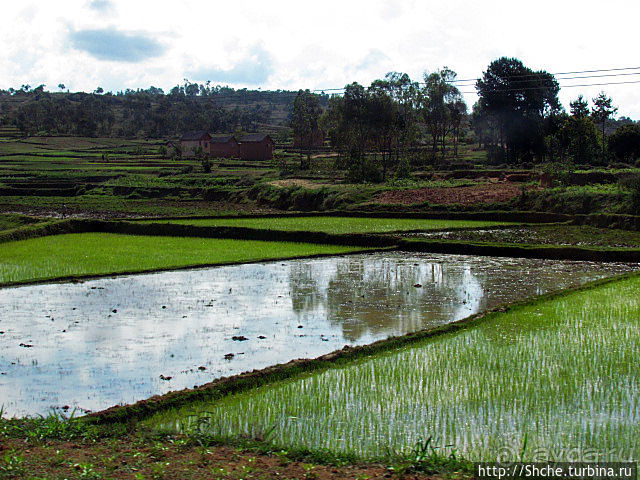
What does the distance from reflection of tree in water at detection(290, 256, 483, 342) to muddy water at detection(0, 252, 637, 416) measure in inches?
0.9

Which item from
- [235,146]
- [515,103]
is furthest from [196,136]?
[515,103]

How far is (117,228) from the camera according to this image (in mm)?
23750

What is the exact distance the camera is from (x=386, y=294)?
41.5 feet

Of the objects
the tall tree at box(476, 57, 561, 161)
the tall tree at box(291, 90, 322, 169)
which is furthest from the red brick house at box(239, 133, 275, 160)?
the tall tree at box(476, 57, 561, 161)

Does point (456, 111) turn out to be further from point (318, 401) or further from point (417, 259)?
point (318, 401)

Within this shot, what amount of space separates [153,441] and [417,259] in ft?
40.4

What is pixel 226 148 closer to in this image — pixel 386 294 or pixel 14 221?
pixel 14 221

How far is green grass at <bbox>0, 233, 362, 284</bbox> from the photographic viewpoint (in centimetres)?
1508

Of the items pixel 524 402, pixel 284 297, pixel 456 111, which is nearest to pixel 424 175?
pixel 456 111

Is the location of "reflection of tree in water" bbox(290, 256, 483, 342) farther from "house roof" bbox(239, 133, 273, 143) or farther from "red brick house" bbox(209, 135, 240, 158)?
"red brick house" bbox(209, 135, 240, 158)

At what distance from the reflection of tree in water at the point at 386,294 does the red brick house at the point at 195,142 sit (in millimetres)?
56432

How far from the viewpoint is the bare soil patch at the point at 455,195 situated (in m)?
27.5

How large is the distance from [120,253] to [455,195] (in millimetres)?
15677

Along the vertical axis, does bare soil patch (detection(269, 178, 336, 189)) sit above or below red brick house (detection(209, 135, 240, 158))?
below
